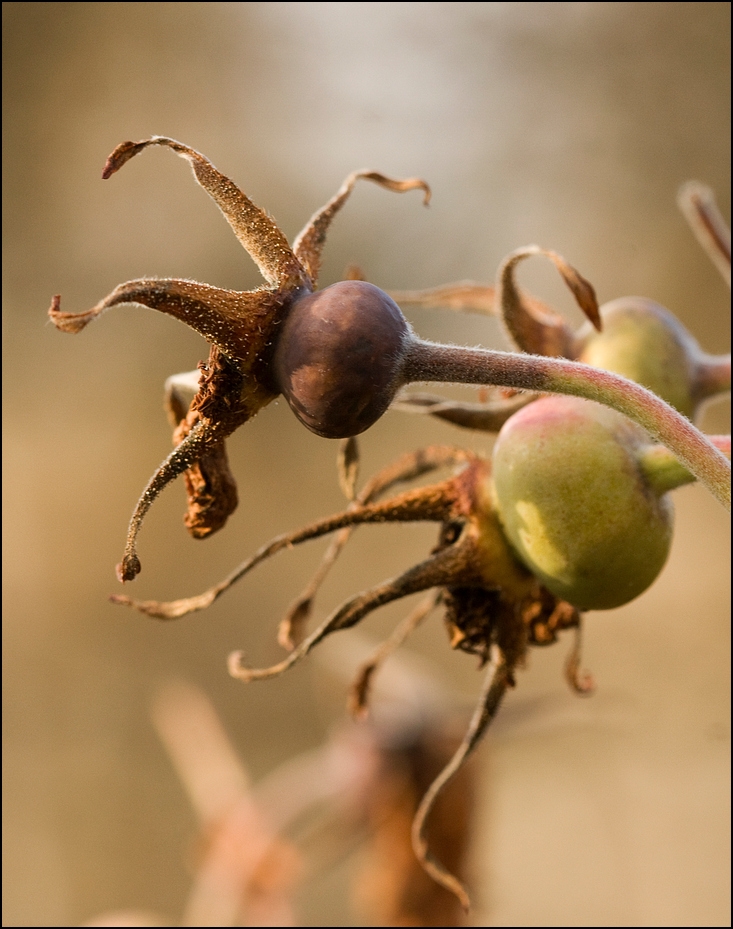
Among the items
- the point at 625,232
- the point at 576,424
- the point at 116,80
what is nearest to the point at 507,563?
the point at 576,424

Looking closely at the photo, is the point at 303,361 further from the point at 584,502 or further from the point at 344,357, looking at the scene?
the point at 584,502

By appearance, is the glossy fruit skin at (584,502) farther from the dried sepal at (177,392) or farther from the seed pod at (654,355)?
the dried sepal at (177,392)

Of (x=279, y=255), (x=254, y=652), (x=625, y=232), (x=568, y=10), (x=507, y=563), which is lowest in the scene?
(x=254, y=652)

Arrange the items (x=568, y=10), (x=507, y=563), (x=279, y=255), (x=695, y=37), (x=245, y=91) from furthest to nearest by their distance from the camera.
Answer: (x=245, y=91), (x=568, y=10), (x=695, y=37), (x=507, y=563), (x=279, y=255)

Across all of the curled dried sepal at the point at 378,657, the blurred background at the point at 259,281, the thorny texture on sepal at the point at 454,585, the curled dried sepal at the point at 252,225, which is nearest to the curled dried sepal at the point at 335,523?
the thorny texture on sepal at the point at 454,585

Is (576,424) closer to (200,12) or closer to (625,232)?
(625,232)

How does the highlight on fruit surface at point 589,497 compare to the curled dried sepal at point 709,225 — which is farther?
the curled dried sepal at point 709,225

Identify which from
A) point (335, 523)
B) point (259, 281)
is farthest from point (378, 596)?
point (259, 281)
